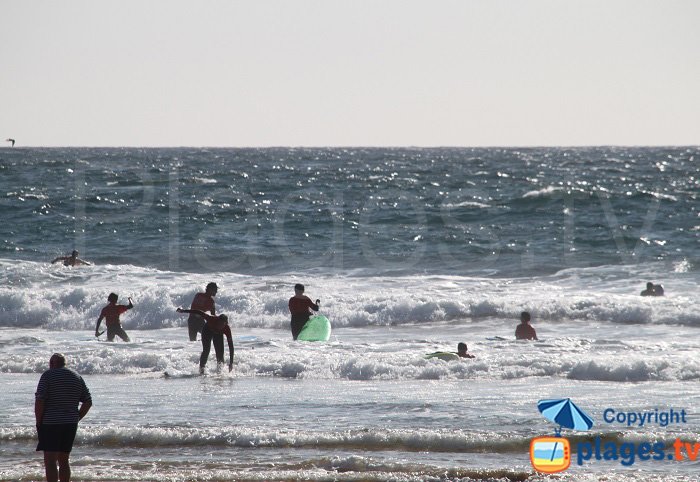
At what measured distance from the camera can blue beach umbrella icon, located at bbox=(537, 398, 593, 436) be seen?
37.0 feet

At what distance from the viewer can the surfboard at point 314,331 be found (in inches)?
725

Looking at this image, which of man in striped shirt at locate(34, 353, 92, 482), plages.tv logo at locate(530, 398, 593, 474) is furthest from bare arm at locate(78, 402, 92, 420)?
plages.tv logo at locate(530, 398, 593, 474)

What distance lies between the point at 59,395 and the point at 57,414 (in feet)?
0.60

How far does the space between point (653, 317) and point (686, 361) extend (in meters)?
6.46

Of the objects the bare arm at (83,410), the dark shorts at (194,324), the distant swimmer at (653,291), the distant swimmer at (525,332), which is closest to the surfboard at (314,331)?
the dark shorts at (194,324)

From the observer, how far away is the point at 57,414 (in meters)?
9.16

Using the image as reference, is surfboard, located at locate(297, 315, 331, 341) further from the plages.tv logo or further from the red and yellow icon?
the red and yellow icon

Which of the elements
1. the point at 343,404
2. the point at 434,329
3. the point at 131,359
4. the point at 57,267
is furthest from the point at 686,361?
the point at 57,267

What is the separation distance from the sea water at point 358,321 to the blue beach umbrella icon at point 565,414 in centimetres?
15

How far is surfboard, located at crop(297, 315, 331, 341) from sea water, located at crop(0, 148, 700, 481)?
0.47m

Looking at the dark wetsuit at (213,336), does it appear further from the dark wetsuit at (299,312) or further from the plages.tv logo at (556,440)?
the plages.tv logo at (556,440)

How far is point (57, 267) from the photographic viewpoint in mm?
26844

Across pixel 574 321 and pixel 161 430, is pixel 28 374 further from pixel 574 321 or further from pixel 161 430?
pixel 574 321

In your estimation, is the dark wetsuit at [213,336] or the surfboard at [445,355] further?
the surfboard at [445,355]
